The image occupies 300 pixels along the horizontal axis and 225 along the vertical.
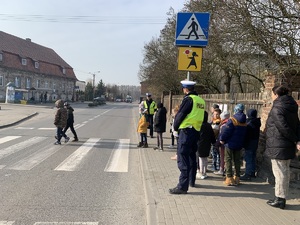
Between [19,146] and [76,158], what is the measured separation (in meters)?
2.73

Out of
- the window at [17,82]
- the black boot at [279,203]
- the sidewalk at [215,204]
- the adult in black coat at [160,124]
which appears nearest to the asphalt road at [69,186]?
the sidewalk at [215,204]

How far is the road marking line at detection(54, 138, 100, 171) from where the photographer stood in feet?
25.5

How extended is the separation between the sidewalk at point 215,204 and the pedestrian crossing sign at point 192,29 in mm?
2955

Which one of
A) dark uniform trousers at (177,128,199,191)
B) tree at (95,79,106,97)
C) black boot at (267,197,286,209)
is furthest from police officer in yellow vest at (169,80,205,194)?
tree at (95,79,106,97)

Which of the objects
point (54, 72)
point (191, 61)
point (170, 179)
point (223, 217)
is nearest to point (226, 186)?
point (170, 179)

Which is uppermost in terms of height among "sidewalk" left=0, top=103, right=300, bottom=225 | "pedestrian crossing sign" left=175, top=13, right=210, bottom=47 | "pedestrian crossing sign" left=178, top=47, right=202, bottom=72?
"pedestrian crossing sign" left=175, top=13, right=210, bottom=47

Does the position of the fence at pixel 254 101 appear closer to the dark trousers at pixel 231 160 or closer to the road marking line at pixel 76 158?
the dark trousers at pixel 231 160

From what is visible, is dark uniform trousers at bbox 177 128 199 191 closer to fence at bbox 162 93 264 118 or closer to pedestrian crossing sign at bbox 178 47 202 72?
pedestrian crossing sign at bbox 178 47 202 72

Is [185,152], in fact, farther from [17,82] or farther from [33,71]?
[33,71]

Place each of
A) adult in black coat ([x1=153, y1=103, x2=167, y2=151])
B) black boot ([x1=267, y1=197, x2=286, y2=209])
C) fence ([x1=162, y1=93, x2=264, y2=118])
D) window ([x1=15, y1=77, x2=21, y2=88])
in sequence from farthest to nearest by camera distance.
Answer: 1. window ([x1=15, y1=77, x2=21, y2=88])
2. adult in black coat ([x1=153, y1=103, x2=167, y2=151])
3. fence ([x1=162, y1=93, x2=264, y2=118])
4. black boot ([x1=267, y1=197, x2=286, y2=209])

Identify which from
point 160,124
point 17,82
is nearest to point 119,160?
point 160,124

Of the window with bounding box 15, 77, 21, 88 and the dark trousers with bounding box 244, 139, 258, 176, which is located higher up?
the window with bounding box 15, 77, 21, 88

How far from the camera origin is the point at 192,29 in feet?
22.8

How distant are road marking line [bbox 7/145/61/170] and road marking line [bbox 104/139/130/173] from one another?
1.82 metres
